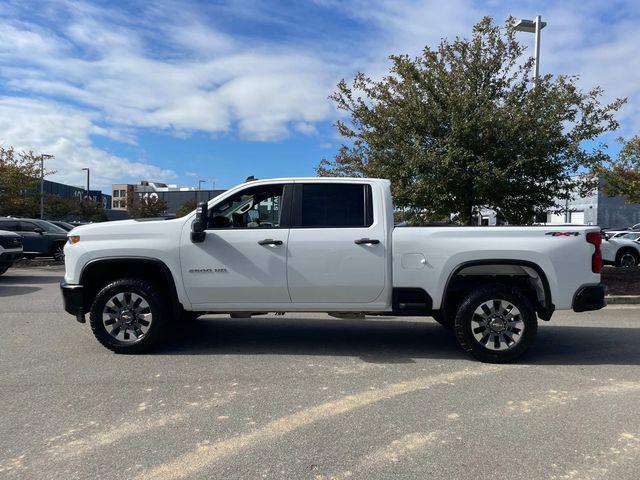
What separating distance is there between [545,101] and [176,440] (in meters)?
9.98

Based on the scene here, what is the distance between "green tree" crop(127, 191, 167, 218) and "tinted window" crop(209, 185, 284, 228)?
5137 centimetres

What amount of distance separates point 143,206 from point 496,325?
55.4m

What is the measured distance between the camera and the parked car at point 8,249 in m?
12.8

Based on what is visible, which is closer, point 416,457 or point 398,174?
point 416,457

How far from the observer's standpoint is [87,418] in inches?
158

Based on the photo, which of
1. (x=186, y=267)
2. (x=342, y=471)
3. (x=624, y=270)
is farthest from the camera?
(x=624, y=270)

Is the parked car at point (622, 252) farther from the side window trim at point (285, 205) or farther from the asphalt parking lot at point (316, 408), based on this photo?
the side window trim at point (285, 205)

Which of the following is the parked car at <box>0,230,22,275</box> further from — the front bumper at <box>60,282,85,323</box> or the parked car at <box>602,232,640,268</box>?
the parked car at <box>602,232,640,268</box>

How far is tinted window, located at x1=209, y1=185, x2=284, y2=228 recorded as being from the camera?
19.0ft

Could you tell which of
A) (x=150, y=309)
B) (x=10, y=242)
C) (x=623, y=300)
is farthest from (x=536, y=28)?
(x=10, y=242)

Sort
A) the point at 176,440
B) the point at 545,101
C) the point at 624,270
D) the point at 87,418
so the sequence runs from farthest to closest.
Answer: the point at 624,270 → the point at 545,101 → the point at 87,418 → the point at 176,440

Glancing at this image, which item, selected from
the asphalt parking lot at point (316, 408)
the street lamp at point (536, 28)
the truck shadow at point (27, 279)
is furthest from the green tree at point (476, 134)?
the truck shadow at point (27, 279)

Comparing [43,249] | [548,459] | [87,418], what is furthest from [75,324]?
[43,249]

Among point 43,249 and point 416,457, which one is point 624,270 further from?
point 43,249
